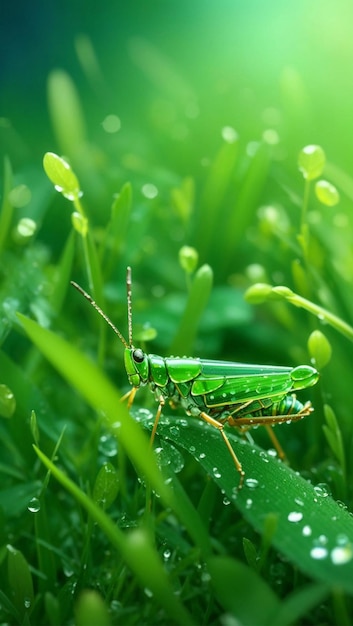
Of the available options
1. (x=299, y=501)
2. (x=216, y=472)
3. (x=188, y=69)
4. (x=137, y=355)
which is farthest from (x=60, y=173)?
(x=188, y=69)

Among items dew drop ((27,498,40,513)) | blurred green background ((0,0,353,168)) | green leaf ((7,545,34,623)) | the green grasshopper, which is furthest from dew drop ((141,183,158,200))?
green leaf ((7,545,34,623))

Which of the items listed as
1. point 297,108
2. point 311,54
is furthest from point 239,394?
point 311,54

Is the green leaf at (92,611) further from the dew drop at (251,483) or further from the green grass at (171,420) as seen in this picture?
the dew drop at (251,483)

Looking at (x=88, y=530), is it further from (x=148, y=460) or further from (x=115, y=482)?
(x=148, y=460)

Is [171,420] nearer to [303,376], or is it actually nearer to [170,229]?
[303,376]

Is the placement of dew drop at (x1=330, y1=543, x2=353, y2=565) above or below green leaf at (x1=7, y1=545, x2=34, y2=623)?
above

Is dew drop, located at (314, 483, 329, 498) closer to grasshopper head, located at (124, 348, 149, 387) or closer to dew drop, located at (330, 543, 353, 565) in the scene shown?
dew drop, located at (330, 543, 353, 565)

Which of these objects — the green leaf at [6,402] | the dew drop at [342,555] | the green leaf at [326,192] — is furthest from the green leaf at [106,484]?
the green leaf at [326,192]
